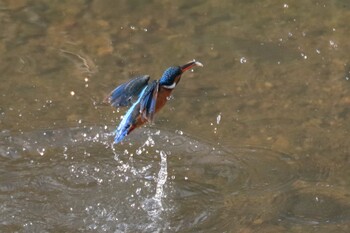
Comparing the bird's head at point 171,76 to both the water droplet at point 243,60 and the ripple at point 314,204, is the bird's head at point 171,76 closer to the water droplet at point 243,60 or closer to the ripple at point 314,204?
the ripple at point 314,204

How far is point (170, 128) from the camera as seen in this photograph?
422 centimetres

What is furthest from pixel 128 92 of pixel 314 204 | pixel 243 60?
pixel 243 60

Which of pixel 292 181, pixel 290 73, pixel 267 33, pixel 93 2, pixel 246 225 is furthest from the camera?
pixel 93 2

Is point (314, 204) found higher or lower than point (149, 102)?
lower

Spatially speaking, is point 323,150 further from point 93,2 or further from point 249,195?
point 93,2

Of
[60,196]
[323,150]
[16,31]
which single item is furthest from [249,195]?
[16,31]

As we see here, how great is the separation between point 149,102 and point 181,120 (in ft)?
3.52

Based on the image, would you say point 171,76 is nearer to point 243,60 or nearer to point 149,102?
point 149,102

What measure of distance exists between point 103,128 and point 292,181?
99 cm

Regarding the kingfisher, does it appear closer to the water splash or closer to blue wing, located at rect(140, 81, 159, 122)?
blue wing, located at rect(140, 81, 159, 122)

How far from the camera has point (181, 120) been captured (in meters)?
4.29

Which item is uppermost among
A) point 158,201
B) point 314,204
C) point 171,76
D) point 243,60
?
→ point 171,76

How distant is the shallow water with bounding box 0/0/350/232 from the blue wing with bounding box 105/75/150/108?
585 mm

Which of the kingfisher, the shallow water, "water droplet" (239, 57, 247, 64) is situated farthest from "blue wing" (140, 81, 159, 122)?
"water droplet" (239, 57, 247, 64)
